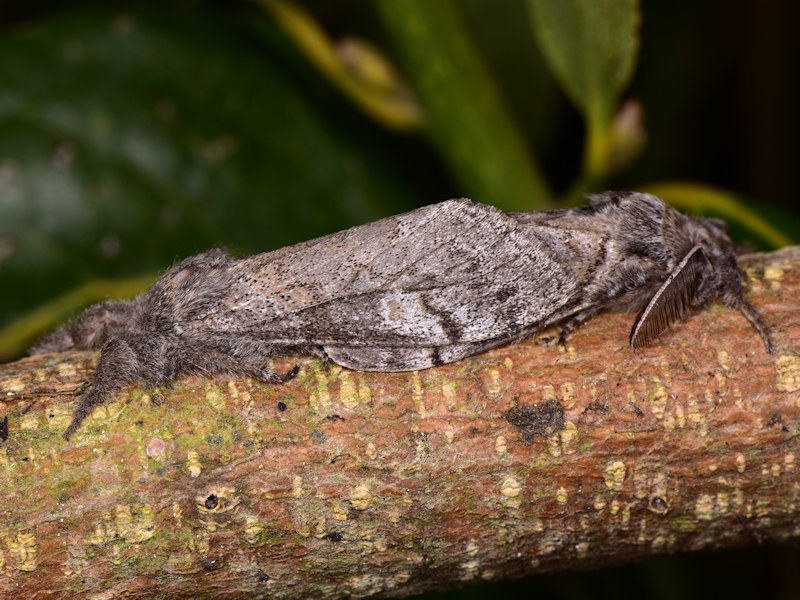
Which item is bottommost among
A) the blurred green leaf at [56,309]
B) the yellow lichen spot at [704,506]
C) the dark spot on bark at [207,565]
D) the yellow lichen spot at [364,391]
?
the yellow lichen spot at [704,506]

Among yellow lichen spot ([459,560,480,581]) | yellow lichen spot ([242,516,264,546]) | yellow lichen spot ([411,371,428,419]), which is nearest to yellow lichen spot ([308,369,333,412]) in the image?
yellow lichen spot ([411,371,428,419])

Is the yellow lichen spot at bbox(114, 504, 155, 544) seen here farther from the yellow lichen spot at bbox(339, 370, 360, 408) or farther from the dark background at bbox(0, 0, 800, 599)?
the dark background at bbox(0, 0, 800, 599)

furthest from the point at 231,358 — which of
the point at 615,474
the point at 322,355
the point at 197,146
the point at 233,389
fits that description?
the point at 197,146

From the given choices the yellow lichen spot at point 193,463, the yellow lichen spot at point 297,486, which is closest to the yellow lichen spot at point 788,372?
the yellow lichen spot at point 297,486

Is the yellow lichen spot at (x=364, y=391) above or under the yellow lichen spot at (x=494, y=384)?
above

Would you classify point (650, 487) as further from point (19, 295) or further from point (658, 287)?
point (19, 295)

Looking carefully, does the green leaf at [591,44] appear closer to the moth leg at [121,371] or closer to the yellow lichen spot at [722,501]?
the yellow lichen spot at [722,501]
